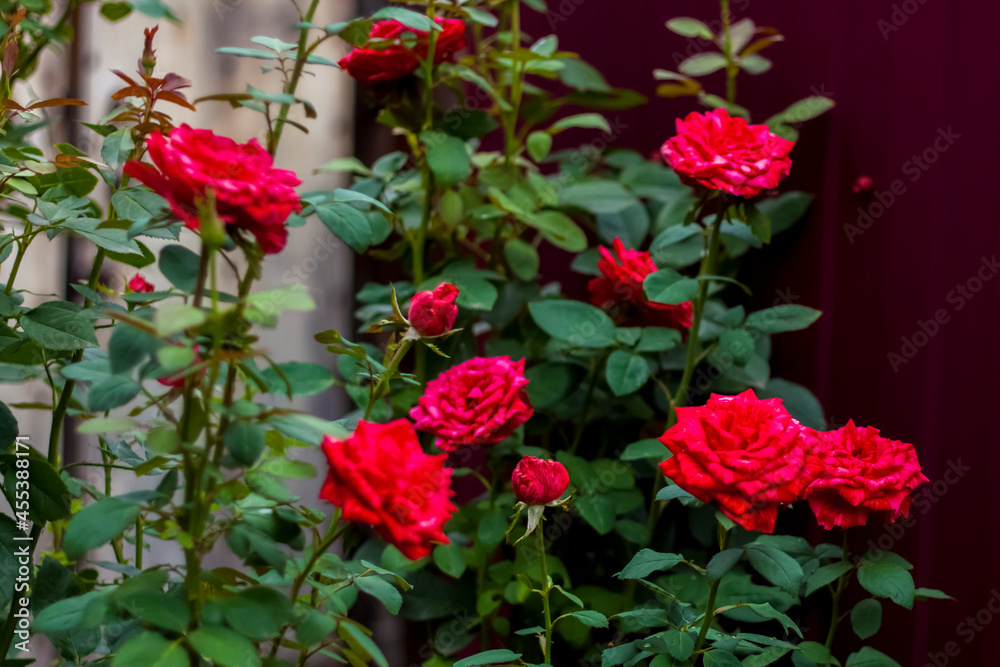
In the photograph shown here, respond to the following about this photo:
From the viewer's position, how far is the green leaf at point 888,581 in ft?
2.52

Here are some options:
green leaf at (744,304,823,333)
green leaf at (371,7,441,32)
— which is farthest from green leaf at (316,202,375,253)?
green leaf at (744,304,823,333)

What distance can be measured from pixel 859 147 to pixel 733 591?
0.63 m

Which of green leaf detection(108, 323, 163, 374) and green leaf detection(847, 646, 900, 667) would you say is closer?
green leaf detection(108, 323, 163, 374)

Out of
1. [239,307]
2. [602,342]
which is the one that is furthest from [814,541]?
[239,307]

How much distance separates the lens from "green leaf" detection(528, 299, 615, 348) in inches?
42.8

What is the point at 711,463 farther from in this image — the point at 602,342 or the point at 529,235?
the point at 529,235

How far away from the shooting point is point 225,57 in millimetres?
1580

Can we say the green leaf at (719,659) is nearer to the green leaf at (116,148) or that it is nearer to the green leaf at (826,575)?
the green leaf at (826,575)

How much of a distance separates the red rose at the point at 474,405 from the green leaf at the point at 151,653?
38 centimetres

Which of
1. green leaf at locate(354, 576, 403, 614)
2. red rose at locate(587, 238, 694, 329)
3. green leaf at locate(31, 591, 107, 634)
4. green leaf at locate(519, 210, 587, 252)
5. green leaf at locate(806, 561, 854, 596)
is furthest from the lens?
green leaf at locate(519, 210, 587, 252)

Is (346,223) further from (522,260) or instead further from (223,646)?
(522,260)

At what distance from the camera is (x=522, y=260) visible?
127 cm

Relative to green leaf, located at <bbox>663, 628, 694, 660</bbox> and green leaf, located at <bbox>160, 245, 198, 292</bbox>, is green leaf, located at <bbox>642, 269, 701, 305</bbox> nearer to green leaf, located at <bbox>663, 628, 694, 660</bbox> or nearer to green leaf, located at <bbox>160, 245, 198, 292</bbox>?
green leaf, located at <bbox>663, 628, 694, 660</bbox>

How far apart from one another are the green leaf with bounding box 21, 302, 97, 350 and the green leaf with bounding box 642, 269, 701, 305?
608 mm
